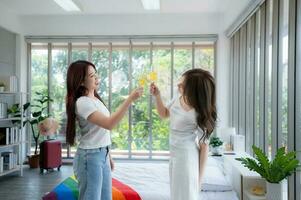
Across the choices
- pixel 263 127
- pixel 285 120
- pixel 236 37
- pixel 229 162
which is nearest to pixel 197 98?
pixel 285 120

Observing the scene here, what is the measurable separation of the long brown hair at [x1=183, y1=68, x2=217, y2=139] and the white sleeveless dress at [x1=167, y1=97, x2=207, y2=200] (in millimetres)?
37

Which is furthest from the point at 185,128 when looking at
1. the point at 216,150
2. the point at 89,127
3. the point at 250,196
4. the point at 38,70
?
the point at 38,70

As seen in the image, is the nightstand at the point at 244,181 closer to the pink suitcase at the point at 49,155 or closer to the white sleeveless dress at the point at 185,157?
the white sleeveless dress at the point at 185,157

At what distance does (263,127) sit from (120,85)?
3.25 m

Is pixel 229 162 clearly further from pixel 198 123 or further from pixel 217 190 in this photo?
pixel 198 123

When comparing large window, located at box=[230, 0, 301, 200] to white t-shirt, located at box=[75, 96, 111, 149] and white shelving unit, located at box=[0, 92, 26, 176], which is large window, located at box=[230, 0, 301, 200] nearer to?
white t-shirt, located at box=[75, 96, 111, 149]

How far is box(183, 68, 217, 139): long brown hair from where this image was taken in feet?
4.99

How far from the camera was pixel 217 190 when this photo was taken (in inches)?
111

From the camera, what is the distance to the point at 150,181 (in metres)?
3.12

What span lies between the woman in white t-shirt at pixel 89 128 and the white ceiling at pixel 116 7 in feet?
11.7

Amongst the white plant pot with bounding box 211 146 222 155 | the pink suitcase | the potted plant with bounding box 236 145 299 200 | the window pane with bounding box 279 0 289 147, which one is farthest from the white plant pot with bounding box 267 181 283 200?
the pink suitcase

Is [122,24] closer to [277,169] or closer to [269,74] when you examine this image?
[269,74]

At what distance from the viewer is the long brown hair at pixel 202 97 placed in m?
1.52

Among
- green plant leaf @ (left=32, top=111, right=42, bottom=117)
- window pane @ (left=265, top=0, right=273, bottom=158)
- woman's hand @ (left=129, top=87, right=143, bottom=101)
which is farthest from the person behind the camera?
green plant leaf @ (left=32, top=111, right=42, bottom=117)
